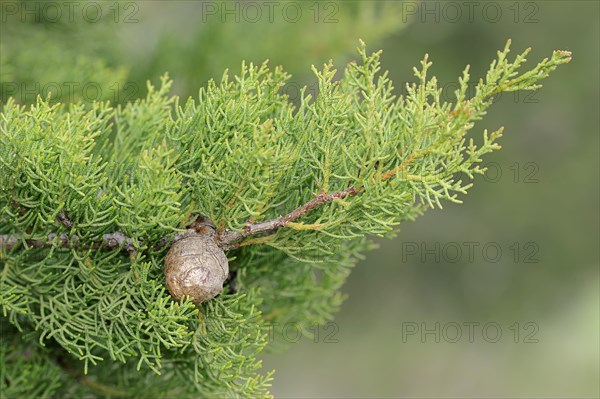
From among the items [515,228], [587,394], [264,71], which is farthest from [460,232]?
[264,71]

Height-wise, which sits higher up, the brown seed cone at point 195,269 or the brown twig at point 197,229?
the brown twig at point 197,229

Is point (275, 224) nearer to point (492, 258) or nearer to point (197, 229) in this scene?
point (197, 229)

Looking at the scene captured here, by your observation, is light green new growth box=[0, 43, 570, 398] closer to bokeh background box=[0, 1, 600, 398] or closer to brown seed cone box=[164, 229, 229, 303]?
brown seed cone box=[164, 229, 229, 303]

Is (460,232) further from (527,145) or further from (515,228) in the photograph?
(527,145)

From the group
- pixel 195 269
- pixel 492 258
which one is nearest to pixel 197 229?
pixel 195 269

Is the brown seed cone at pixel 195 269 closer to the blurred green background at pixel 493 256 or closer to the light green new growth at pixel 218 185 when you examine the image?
the light green new growth at pixel 218 185

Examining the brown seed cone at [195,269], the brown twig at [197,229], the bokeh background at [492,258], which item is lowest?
the brown seed cone at [195,269]

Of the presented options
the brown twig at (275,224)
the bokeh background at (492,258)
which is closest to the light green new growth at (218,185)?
the brown twig at (275,224)
